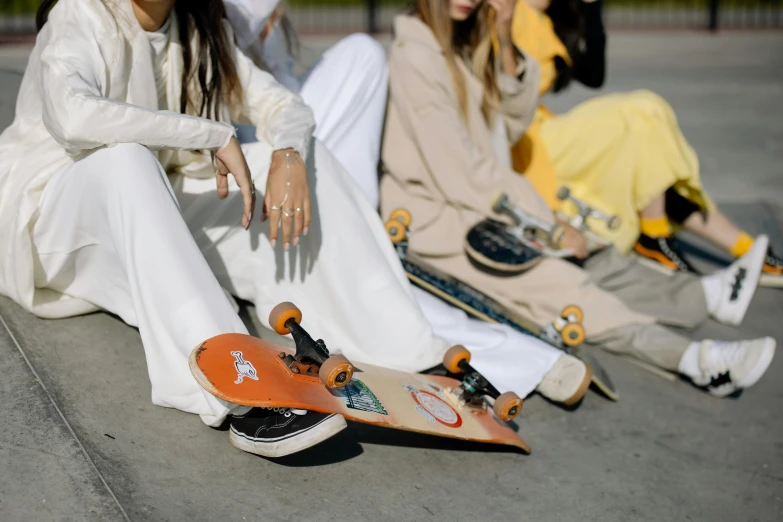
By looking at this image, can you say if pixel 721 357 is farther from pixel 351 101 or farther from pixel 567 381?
pixel 351 101

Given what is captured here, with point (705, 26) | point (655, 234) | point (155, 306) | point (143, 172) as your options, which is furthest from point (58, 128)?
point (705, 26)

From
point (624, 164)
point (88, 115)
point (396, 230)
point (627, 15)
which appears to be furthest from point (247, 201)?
point (627, 15)

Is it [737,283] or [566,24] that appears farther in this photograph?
[566,24]

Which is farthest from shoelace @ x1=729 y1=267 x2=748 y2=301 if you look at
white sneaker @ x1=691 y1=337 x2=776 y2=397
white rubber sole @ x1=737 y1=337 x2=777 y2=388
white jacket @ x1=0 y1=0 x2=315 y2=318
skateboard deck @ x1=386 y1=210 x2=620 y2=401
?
white jacket @ x1=0 y1=0 x2=315 y2=318

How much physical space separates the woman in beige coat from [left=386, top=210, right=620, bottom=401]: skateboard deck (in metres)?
0.06

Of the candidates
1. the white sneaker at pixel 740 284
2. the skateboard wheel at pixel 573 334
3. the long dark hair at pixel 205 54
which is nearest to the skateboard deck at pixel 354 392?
the skateboard wheel at pixel 573 334

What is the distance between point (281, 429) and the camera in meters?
2.35

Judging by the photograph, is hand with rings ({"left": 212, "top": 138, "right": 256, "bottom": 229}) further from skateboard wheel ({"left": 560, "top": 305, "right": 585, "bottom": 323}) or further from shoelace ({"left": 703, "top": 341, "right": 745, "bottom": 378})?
shoelace ({"left": 703, "top": 341, "right": 745, "bottom": 378})

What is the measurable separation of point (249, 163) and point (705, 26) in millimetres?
9710

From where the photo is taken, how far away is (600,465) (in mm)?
2936

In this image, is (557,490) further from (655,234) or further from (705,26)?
(705,26)

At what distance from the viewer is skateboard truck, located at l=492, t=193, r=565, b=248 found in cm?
369

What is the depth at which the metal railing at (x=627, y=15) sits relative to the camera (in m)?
10.8

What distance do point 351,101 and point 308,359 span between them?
5.28ft
